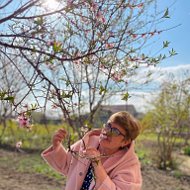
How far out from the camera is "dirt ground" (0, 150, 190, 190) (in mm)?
7664

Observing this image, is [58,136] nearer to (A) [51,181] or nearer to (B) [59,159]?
(B) [59,159]

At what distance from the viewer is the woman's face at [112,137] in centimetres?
300

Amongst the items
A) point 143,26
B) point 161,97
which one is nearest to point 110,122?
point 143,26

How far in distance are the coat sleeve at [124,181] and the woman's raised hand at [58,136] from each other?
460 mm

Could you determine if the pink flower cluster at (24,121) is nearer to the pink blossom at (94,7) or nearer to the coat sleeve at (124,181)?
the coat sleeve at (124,181)

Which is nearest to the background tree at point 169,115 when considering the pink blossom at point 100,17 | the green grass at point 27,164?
the green grass at point 27,164

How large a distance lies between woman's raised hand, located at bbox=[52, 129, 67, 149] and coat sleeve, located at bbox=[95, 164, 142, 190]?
46 centimetres

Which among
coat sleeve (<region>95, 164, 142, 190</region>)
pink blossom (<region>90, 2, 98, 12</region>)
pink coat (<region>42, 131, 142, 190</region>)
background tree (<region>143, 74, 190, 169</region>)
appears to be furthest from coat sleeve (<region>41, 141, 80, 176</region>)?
background tree (<region>143, 74, 190, 169</region>)

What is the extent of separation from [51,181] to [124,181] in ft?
18.1

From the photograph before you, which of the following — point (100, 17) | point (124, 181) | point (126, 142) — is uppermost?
point (100, 17)

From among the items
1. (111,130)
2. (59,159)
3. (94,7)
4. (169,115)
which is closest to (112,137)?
(111,130)

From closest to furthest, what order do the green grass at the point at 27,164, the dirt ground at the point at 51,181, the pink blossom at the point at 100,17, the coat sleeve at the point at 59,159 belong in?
the coat sleeve at the point at 59,159
the pink blossom at the point at 100,17
the dirt ground at the point at 51,181
the green grass at the point at 27,164

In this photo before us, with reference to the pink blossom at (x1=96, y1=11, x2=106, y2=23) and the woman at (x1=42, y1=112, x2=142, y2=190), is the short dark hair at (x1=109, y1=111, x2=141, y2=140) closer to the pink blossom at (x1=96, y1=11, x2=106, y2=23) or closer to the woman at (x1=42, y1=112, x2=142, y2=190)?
the woman at (x1=42, y1=112, x2=142, y2=190)

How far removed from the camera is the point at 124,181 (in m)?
2.91
